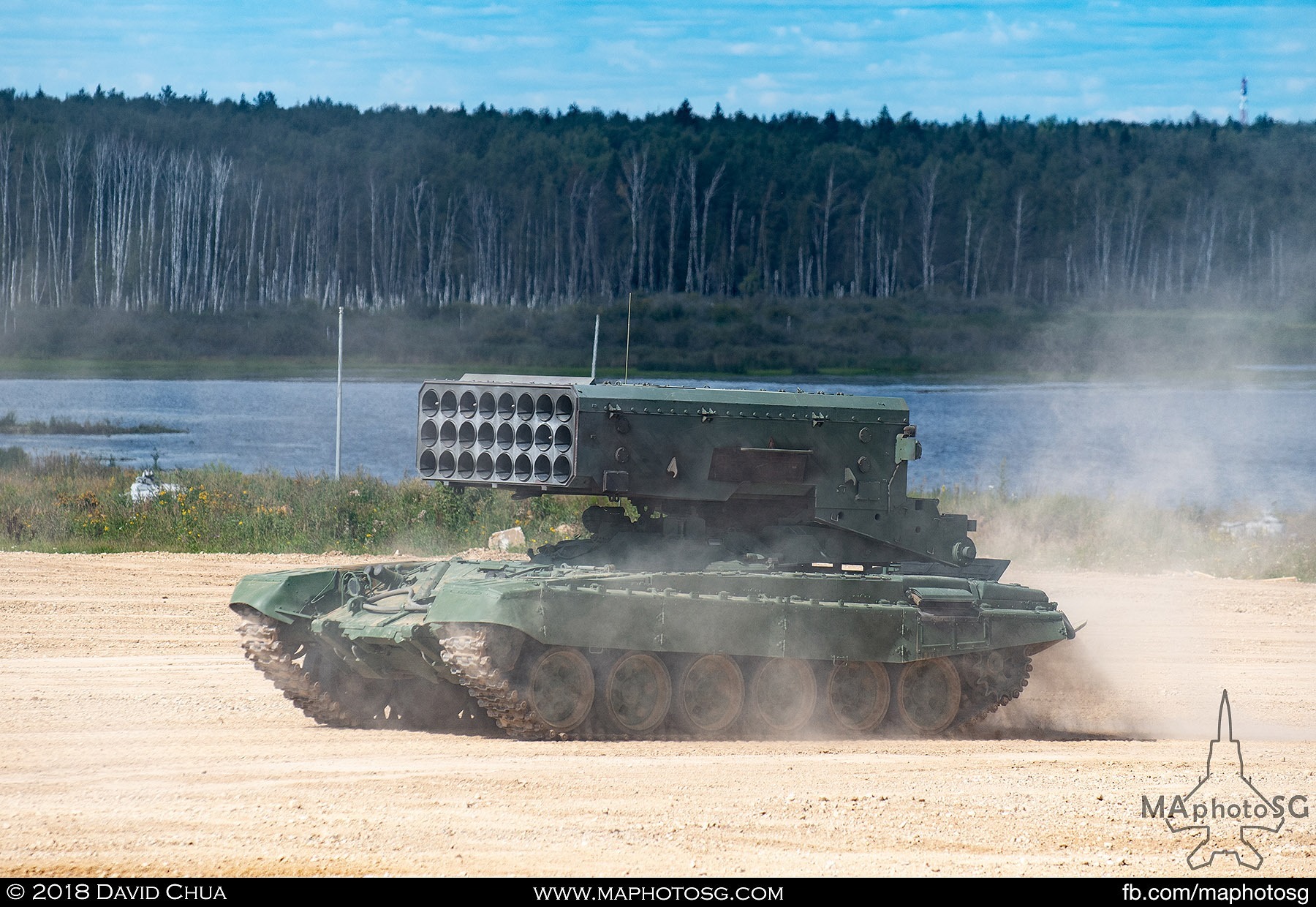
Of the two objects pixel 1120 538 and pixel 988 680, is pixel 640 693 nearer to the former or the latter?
pixel 988 680

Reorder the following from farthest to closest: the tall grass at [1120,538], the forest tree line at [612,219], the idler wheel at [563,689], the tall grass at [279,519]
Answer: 1. the forest tree line at [612,219]
2. the tall grass at [1120,538]
3. the tall grass at [279,519]
4. the idler wheel at [563,689]

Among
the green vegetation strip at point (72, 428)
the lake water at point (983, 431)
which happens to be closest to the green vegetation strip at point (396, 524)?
the lake water at point (983, 431)

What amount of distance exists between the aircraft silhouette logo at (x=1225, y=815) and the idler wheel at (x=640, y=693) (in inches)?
130

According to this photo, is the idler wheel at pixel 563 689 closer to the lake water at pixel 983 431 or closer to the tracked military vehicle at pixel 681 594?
the tracked military vehicle at pixel 681 594

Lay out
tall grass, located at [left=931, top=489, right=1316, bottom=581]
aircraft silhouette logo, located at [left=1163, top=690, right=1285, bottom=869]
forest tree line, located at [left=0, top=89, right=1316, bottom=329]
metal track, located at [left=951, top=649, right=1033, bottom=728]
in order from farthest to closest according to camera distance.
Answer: forest tree line, located at [left=0, top=89, right=1316, bottom=329], tall grass, located at [left=931, top=489, right=1316, bottom=581], metal track, located at [left=951, top=649, right=1033, bottom=728], aircraft silhouette logo, located at [left=1163, top=690, right=1285, bottom=869]

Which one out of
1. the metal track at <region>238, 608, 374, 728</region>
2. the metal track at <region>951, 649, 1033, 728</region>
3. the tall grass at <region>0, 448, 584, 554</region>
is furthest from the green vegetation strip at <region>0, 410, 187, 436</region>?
the metal track at <region>951, 649, 1033, 728</region>

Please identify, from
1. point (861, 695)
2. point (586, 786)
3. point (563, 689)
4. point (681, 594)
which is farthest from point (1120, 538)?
point (586, 786)

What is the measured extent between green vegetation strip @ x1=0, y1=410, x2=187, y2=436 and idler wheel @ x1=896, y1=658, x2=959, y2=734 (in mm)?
36035

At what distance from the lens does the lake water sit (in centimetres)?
3647

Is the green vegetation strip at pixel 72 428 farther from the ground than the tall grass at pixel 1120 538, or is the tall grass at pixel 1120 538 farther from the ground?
the green vegetation strip at pixel 72 428

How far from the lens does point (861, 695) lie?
11.1 m

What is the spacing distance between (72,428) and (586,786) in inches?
1510

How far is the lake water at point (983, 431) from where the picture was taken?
36469 millimetres

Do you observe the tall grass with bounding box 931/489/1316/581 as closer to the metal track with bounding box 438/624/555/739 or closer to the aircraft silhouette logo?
the aircraft silhouette logo
